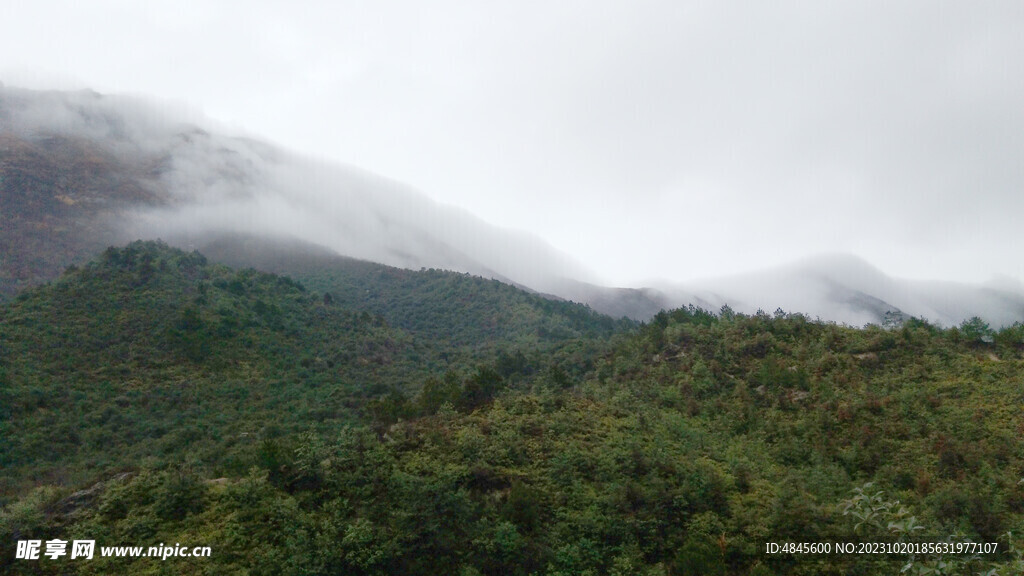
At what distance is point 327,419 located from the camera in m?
33.8

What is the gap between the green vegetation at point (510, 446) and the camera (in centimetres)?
1250

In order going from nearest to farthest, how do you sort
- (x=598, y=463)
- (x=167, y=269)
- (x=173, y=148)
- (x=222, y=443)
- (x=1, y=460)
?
(x=598, y=463) < (x=1, y=460) < (x=222, y=443) < (x=167, y=269) < (x=173, y=148)

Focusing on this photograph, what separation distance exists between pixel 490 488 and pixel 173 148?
5384 inches

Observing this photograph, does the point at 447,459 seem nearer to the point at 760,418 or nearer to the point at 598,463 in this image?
the point at 598,463

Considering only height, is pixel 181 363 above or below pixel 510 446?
below

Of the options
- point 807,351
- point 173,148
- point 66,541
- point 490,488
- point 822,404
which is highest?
point 173,148

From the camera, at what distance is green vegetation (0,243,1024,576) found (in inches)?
492

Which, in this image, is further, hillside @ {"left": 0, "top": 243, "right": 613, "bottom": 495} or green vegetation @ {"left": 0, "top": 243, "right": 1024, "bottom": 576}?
hillside @ {"left": 0, "top": 243, "right": 613, "bottom": 495}

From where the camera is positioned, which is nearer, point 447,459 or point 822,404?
point 447,459

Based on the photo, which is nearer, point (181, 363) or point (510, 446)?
point (510, 446)

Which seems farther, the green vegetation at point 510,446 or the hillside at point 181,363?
the hillside at point 181,363

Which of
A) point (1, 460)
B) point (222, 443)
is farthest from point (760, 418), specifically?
point (1, 460)

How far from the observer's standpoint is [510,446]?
55.4 feet

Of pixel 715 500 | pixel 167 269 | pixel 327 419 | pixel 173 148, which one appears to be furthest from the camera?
pixel 173 148
